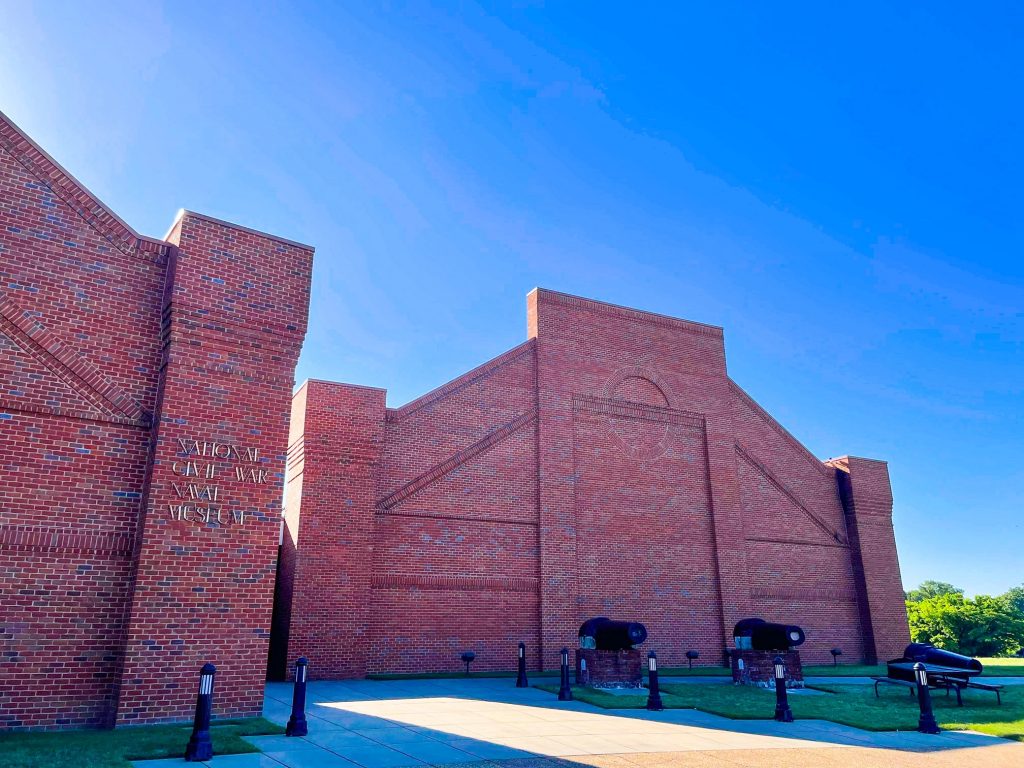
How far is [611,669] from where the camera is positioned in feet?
49.2

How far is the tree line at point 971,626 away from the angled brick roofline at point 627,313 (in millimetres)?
19593

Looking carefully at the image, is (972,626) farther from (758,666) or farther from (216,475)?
(216,475)

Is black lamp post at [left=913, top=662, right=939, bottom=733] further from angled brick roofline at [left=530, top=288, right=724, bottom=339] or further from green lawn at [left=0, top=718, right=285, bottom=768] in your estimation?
angled brick roofline at [left=530, top=288, right=724, bottom=339]

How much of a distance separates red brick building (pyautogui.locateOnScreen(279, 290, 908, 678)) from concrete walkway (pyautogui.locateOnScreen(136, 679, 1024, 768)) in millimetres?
4097

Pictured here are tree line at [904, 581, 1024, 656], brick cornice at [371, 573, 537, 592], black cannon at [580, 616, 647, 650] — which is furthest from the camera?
tree line at [904, 581, 1024, 656]

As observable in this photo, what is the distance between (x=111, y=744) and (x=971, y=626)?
37.9 metres

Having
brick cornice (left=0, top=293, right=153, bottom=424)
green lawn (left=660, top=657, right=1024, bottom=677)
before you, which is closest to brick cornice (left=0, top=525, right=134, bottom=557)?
brick cornice (left=0, top=293, right=153, bottom=424)

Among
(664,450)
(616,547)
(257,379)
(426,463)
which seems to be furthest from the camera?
(664,450)

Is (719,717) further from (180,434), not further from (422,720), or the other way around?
(180,434)

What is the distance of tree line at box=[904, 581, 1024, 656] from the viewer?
3319 centimetres

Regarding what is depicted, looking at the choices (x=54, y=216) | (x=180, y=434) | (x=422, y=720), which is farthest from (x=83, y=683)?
(x=54, y=216)

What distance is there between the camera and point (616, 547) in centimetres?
1959

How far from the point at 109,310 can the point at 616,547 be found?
13.9 m

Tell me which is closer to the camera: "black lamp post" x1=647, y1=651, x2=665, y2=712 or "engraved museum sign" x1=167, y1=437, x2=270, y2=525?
"engraved museum sign" x1=167, y1=437, x2=270, y2=525
